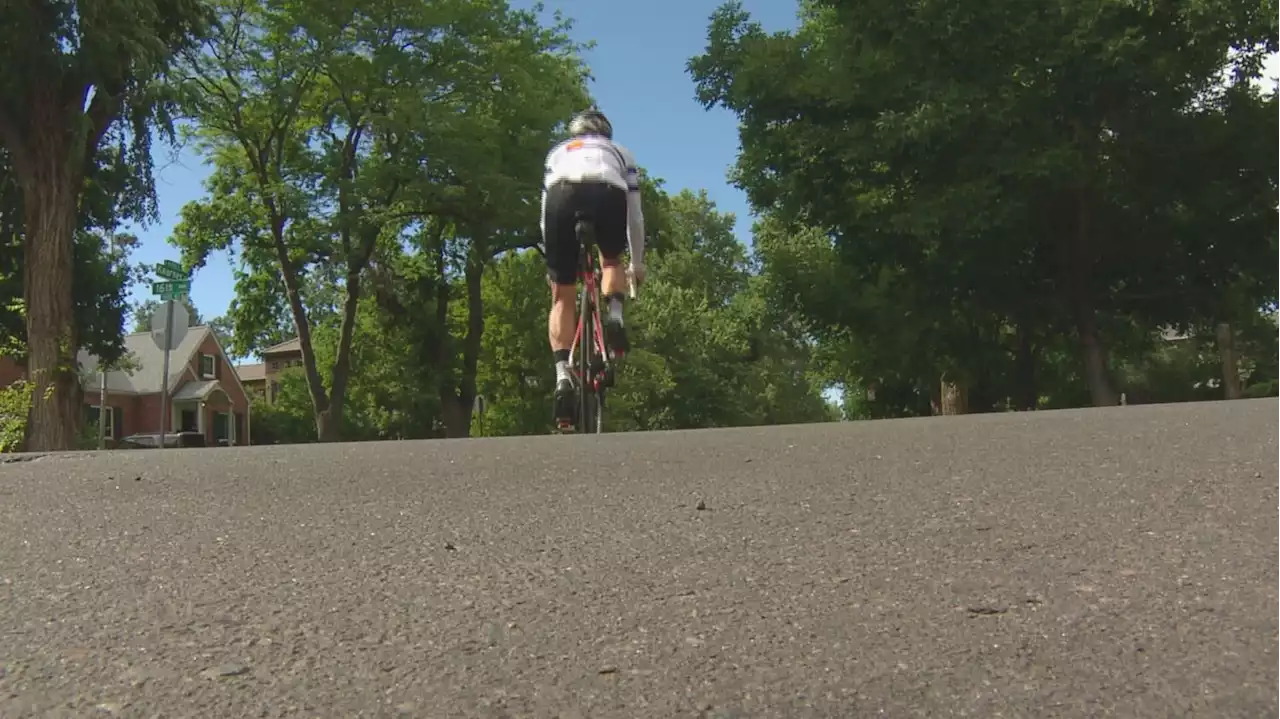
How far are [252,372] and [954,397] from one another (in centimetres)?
8084

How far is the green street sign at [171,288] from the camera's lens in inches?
510

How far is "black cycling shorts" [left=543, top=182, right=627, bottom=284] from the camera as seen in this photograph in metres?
6.24

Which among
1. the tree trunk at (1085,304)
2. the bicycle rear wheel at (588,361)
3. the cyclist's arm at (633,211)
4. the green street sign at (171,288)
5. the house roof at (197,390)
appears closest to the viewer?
the cyclist's arm at (633,211)

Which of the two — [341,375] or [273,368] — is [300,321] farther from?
[273,368]

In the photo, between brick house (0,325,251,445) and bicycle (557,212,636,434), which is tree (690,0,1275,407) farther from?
brick house (0,325,251,445)

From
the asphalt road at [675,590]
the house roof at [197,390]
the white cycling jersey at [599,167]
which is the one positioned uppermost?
the house roof at [197,390]

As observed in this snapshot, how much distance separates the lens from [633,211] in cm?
634

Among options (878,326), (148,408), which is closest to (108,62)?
(878,326)

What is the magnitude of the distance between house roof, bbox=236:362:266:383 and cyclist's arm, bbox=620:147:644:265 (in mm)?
86904

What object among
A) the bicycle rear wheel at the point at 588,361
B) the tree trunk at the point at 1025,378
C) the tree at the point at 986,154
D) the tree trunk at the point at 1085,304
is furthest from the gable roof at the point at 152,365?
the bicycle rear wheel at the point at 588,361

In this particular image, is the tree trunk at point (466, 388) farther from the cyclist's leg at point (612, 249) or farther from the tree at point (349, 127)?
the cyclist's leg at point (612, 249)

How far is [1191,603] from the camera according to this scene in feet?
8.11

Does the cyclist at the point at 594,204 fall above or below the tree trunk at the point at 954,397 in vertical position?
above

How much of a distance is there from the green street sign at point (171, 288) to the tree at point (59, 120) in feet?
8.34
